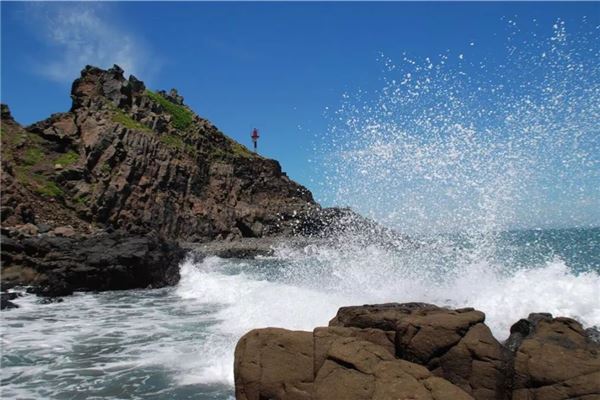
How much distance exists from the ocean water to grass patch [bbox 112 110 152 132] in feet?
93.1

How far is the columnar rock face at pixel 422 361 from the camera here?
5.70m

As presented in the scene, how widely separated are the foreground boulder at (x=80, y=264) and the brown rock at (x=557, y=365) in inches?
755

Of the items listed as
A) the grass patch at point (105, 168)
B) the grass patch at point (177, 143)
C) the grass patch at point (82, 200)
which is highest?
the grass patch at point (177, 143)

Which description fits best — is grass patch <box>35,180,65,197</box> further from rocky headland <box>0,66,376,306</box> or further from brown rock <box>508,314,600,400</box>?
brown rock <box>508,314,600,400</box>

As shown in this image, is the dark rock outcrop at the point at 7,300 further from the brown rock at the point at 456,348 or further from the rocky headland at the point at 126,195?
the brown rock at the point at 456,348

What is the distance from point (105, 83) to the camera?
167ft

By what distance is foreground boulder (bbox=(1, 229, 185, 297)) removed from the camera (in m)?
21.0

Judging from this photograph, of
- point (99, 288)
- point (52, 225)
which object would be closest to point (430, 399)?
point (99, 288)

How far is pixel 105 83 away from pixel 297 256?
29057 millimetres

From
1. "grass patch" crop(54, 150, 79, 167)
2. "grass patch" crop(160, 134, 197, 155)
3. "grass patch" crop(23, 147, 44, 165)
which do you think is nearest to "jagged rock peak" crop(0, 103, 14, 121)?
"grass patch" crop(23, 147, 44, 165)

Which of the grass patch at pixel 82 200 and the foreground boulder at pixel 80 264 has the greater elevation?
the grass patch at pixel 82 200

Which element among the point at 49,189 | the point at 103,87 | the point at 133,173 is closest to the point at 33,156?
the point at 49,189

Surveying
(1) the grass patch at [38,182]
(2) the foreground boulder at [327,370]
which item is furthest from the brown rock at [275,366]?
(1) the grass patch at [38,182]

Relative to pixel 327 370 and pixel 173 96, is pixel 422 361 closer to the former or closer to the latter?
pixel 327 370
